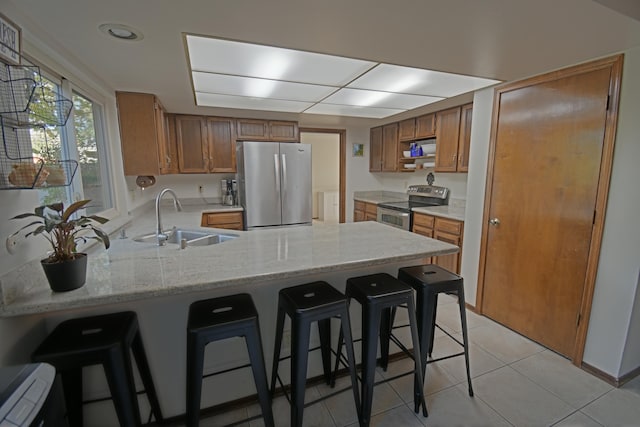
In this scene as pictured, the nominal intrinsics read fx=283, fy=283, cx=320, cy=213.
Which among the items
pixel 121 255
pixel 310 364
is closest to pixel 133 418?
pixel 121 255

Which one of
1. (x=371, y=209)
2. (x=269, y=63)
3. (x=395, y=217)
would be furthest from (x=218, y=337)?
(x=371, y=209)

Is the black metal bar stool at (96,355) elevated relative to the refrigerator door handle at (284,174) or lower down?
lower down

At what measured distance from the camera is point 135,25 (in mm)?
1364

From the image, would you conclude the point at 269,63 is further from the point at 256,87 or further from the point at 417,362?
the point at 417,362

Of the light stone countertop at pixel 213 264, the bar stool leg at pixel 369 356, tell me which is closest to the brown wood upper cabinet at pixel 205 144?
the light stone countertop at pixel 213 264

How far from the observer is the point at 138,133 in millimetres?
2639

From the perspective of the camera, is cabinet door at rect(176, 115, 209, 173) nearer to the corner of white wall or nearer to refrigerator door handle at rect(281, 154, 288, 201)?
refrigerator door handle at rect(281, 154, 288, 201)

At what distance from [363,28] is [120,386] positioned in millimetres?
1880

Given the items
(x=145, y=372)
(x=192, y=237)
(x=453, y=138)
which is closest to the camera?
(x=145, y=372)

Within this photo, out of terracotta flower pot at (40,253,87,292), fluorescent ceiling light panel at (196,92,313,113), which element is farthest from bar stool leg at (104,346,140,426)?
fluorescent ceiling light panel at (196,92,313,113)

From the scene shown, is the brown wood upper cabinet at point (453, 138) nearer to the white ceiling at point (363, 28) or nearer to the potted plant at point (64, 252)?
the white ceiling at point (363, 28)

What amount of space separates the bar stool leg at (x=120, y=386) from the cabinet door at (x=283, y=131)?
132 inches

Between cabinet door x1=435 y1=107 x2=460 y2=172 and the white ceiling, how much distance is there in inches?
52.3

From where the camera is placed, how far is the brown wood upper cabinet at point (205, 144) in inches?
146
